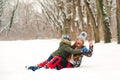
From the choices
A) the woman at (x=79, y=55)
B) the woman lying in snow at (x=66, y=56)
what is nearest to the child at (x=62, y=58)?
the woman lying in snow at (x=66, y=56)

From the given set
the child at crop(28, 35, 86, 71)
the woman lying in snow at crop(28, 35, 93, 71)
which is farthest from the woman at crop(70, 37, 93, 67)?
the child at crop(28, 35, 86, 71)

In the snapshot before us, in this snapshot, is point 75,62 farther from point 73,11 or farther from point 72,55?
point 73,11

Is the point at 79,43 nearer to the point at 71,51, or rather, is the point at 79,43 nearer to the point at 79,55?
the point at 79,55

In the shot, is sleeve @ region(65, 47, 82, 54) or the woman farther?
the woman

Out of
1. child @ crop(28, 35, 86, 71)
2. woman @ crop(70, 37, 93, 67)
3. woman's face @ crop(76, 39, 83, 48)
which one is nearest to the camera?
child @ crop(28, 35, 86, 71)

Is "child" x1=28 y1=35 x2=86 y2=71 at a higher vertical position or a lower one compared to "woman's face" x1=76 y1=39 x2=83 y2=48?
lower

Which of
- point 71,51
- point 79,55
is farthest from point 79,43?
point 71,51

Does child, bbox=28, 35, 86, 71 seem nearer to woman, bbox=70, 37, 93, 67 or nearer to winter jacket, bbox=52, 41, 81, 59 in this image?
winter jacket, bbox=52, 41, 81, 59

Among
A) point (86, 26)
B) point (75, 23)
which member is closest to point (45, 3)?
point (75, 23)

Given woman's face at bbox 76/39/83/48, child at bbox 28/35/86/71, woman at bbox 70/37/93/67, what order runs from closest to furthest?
1. child at bbox 28/35/86/71
2. woman at bbox 70/37/93/67
3. woman's face at bbox 76/39/83/48

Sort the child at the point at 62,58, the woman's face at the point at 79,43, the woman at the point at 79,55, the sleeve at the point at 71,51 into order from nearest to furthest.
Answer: the child at the point at 62,58, the sleeve at the point at 71,51, the woman at the point at 79,55, the woman's face at the point at 79,43

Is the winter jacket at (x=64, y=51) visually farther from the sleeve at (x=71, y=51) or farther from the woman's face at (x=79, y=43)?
the woman's face at (x=79, y=43)

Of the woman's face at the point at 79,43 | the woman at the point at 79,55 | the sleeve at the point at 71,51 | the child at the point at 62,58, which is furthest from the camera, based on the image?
the woman's face at the point at 79,43

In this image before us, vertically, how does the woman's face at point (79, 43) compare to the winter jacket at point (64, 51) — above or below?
above
